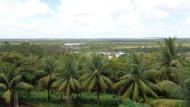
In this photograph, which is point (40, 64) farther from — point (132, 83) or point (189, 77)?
point (189, 77)

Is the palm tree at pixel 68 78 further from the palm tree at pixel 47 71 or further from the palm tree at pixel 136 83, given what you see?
the palm tree at pixel 136 83

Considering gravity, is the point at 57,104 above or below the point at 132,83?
below

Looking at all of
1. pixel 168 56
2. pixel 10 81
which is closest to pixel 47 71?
pixel 10 81

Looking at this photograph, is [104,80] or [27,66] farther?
[27,66]

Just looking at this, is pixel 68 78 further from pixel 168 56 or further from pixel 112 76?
pixel 168 56

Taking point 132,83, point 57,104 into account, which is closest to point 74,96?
point 57,104

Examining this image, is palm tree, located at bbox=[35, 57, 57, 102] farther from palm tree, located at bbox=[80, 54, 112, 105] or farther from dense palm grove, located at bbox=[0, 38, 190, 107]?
palm tree, located at bbox=[80, 54, 112, 105]

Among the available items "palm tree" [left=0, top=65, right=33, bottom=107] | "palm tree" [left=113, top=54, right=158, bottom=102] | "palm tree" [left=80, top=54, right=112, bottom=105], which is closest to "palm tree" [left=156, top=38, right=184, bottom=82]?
"palm tree" [left=113, top=54, right=158, bottom=102]

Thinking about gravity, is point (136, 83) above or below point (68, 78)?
above
